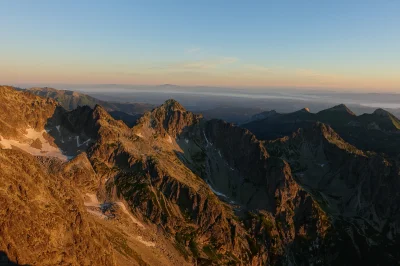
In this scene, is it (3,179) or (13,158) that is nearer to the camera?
(3,179)

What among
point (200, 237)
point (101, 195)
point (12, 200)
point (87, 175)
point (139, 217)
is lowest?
point (200, 237)

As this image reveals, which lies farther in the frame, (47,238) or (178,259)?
(178,259)

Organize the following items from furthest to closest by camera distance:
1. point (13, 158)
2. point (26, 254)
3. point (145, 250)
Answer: point (145, 250) < point (13, 158) < point (26, 254)

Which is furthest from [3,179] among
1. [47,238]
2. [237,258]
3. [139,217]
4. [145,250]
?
[237,258]

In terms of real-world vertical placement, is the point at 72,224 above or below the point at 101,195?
above

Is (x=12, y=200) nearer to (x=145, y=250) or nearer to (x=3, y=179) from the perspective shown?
(x=3, y=179)

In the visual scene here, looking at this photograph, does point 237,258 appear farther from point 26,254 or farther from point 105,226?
point 26,254

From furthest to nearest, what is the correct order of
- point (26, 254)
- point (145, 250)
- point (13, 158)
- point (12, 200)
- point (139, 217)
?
point (139, 217) → point (145, 250) → point (13, 158) → point (12, 200) → point (26, 254)

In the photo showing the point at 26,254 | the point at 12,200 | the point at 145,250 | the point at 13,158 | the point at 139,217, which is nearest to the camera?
the point at 26,254

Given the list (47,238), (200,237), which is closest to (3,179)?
(47,238)
